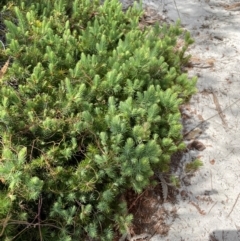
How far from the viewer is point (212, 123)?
356 centimetres

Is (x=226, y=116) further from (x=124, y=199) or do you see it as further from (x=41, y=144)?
(x=41, y=144)

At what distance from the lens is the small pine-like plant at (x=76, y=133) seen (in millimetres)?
2277

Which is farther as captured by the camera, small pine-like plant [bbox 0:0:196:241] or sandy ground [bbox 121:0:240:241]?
sandy ground [bbox 121:0:240:241]

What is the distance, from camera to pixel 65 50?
2.91 meters

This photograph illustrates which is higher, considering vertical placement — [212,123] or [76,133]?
[76,133]

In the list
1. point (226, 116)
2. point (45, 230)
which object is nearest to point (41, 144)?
point (45, 230)

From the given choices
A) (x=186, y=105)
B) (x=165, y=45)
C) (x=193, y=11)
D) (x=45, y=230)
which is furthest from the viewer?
(x=193, y=11)

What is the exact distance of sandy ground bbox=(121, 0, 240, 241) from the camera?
9.51 ft

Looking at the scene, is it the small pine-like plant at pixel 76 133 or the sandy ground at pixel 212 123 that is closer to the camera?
the small pine-like plant at pixel 76 133

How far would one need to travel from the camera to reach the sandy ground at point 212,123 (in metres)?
2.90

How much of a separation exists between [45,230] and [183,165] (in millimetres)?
1529

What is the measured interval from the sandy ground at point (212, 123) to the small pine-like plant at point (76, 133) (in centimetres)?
55

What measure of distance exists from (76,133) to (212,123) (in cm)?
176

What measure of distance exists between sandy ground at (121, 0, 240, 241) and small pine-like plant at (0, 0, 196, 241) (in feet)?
1.81
